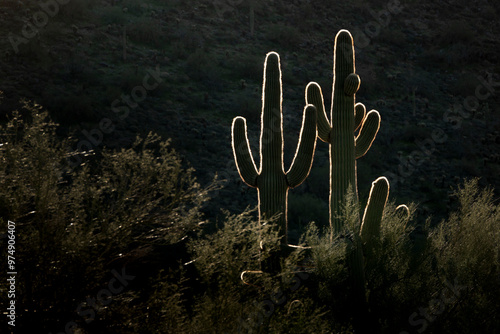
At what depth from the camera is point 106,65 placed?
21984 millimetres

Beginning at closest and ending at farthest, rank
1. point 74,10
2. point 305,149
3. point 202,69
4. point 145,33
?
point 305,149
point 202,69
point 145,33
point 74,10

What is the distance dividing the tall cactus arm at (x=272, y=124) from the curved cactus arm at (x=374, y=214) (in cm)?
151

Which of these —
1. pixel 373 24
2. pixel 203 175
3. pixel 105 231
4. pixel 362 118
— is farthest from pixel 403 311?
pixel 373 24

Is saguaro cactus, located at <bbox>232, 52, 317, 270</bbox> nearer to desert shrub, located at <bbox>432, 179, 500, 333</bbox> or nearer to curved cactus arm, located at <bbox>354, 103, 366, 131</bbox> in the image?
curved cactus arm, located at <bbox>354, 103, 366, 131</bbox>

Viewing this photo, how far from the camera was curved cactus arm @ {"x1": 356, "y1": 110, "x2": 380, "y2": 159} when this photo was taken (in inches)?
391

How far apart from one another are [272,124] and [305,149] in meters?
0.66

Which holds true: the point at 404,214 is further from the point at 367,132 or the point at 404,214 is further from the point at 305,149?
the point at 305,149

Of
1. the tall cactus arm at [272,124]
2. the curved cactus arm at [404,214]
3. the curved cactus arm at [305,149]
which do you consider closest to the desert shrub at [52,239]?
the tall cactus arm at [272,124]

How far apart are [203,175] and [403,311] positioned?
9762 millimetres

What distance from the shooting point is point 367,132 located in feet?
32.9

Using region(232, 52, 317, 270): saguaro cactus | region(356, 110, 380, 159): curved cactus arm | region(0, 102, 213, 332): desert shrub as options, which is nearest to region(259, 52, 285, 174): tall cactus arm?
region(232, 52, 317, 270): saguaro cactus

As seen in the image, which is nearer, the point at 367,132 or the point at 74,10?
the point at 367,132

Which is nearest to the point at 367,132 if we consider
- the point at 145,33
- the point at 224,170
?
the point at 224,170

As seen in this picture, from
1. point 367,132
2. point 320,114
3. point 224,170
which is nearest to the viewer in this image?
point 320,114
